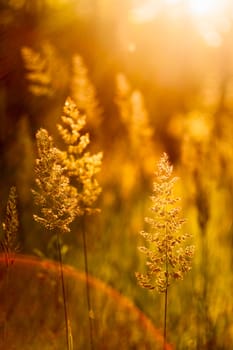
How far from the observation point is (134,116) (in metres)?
1.66

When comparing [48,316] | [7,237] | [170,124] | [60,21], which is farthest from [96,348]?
[60,21]

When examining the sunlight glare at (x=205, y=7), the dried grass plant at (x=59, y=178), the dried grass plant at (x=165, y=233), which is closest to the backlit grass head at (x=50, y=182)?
the dried grass plant at (x=59, y=178)

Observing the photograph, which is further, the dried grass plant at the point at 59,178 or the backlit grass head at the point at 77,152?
the backlit grass head at the point at 77,152

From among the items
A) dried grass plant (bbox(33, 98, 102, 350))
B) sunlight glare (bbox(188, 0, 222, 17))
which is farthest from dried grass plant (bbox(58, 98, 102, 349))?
sunlight glare (bbox(188, 0, 222, 17))

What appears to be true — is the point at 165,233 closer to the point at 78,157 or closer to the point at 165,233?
the point at 165,233

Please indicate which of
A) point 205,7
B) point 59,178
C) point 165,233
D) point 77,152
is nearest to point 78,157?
point 77,152

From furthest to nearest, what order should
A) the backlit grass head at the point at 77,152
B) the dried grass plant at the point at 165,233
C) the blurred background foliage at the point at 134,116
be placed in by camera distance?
1. the blurred background foliage at the point at 134,116
2. the backlit grass head at the point at 77,152
3. the dried grass plant at the point at 165,233

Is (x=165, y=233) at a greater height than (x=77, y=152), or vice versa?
(x=77, y=152)

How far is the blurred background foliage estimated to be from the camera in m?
1.60

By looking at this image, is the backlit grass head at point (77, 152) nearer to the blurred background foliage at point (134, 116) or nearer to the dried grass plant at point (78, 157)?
the dried grass plant at point (78, 157)

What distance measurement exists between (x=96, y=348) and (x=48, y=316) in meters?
0.17

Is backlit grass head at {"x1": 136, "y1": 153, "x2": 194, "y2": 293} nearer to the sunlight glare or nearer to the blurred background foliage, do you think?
the blurred background foliage

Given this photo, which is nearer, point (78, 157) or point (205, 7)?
point (78, 157)

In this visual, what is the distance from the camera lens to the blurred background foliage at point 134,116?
5.26 ft
